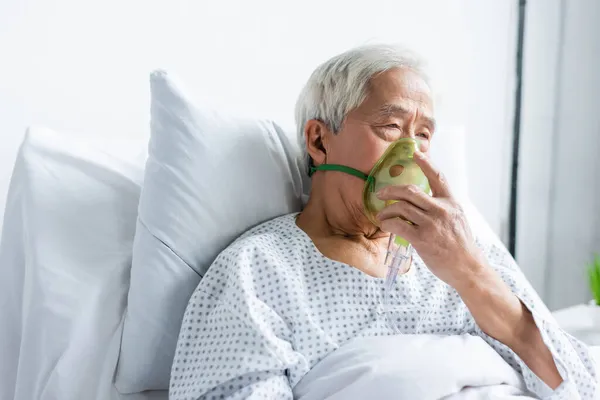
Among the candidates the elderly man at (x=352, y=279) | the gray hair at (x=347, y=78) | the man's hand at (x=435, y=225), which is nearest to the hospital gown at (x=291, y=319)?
the elderly man at (x=352, y=279)

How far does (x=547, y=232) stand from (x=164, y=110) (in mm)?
2067

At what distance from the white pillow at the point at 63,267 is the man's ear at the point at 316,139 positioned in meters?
0.41

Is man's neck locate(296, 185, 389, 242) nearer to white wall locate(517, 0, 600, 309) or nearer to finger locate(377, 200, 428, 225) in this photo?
finger locate(377, 200, 428, 225)

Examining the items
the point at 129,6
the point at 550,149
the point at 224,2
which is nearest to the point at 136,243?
the point at 129,6

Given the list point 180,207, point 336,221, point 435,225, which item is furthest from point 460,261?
point 180,207

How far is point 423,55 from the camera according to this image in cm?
Result: 196

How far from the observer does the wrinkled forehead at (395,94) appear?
148cm

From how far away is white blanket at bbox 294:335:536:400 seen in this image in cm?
117

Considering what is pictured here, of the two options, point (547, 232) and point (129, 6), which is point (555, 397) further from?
point (547, 232)

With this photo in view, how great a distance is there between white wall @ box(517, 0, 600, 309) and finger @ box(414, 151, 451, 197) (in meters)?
1.69

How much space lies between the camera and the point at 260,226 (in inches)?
59.6

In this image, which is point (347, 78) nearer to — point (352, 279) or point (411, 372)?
point (352, 279)

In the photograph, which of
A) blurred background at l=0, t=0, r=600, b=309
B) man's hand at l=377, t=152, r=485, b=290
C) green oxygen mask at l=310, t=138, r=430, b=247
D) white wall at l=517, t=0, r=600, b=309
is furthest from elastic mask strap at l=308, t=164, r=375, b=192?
white wall at l=517, t=0, r=600, b=309

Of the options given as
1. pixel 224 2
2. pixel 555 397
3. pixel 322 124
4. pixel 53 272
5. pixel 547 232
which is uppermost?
pixel 224 2
